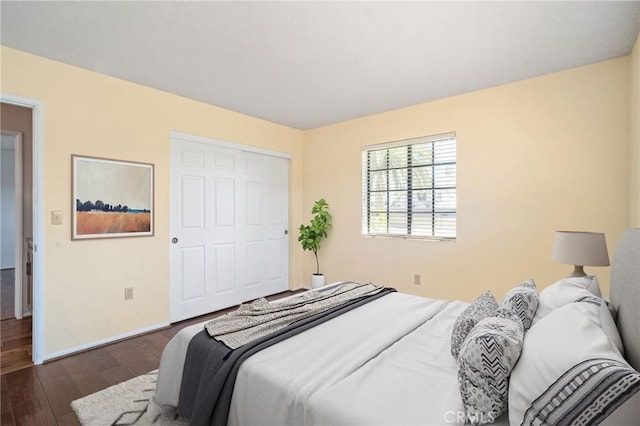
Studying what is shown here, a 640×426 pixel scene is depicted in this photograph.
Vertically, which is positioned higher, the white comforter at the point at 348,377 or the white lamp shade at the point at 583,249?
the white lamp shade at the point at 583,249

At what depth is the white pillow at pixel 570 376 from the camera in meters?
0.78

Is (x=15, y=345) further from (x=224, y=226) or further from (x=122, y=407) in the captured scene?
(x=224, y=226)

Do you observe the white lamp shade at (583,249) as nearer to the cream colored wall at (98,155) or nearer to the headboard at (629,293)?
the headboard at (629,293)

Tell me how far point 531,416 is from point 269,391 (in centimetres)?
94

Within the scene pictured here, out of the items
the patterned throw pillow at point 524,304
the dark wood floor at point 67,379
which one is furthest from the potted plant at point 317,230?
the patterned throw pillow at point 524,304

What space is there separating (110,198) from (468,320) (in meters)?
3.35

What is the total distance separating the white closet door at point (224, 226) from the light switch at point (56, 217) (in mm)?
1009

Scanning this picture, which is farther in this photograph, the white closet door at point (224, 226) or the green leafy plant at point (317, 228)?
the green leafy plant at point (317, 228)

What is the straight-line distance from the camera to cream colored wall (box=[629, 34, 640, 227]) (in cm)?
238

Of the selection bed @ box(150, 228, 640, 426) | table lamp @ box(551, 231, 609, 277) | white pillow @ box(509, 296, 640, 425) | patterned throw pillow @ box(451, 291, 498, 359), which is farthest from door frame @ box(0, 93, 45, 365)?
table lamp @ box(551, 231, 609, 277)

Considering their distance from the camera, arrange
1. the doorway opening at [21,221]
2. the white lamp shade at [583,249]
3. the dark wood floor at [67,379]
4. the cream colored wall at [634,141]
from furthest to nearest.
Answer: the doorway opening at [21,221] < the cream colored wall at [634,141] < the white lamp shade at [583,249] < the dark wood floor at [67,379]

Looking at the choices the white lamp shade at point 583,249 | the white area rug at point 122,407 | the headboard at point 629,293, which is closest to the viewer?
the headboard at point 629,293

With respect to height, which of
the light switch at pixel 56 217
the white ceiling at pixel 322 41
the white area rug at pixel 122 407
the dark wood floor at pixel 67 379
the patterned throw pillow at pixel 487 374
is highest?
the white ceiling at pixel 322 41

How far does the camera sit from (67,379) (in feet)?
7.86
